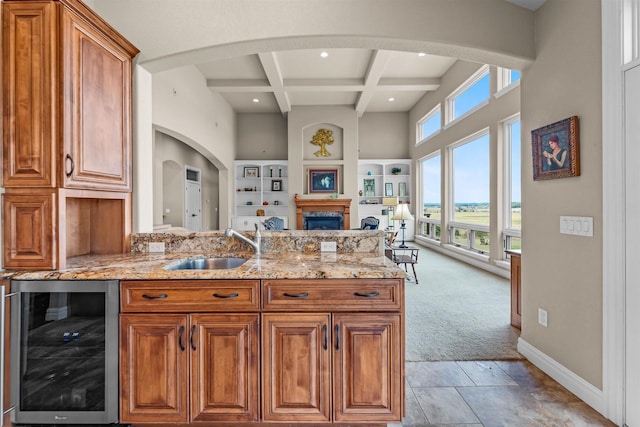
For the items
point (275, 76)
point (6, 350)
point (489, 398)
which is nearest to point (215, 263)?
point (6, 350)

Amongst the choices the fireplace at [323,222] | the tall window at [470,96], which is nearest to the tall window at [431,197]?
the tall window at [470,96]

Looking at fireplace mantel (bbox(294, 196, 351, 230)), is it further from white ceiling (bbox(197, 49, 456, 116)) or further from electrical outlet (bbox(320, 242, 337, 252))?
electrical outlet (bbox(320, 242, 337, 252))

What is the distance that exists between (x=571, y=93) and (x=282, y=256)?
7.00 ft

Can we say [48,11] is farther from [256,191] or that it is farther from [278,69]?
[256,191]

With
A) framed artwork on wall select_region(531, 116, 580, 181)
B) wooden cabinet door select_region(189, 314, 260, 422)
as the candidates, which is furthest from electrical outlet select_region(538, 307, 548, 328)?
wooden cabinet door select_region(189, 314, 260, 422)

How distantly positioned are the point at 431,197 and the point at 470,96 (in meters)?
2.92

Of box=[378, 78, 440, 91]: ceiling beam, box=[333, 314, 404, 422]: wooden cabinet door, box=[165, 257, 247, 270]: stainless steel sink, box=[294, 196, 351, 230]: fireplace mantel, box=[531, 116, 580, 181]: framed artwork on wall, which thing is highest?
box=[378, 78, 440, 91]: ceiling beam

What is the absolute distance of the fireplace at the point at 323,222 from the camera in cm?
840

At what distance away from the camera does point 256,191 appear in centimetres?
895

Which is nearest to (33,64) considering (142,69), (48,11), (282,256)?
(48,11)

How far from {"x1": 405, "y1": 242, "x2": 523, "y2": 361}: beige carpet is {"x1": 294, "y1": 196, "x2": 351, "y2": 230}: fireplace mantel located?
10.7 feet

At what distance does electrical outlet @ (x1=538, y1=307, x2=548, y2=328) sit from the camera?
7.55ft

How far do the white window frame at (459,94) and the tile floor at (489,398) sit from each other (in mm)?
4654
